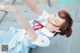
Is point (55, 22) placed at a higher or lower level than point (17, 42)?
higher

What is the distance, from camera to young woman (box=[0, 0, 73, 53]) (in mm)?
2100

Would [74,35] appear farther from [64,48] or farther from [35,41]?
[35,41]

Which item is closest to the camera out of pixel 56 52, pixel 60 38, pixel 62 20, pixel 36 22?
pixel 62 20

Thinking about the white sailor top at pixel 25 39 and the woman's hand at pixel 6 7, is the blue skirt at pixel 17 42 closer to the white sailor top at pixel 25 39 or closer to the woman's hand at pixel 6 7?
the white sailor top at pixel 25 39

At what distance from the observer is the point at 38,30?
2.32 metres

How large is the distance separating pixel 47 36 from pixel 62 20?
214 millimetres

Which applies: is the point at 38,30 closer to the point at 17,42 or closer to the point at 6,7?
the point at 17,42

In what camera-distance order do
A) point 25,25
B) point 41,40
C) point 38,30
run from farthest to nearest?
point 38,30 < point 41,40 < point 25,25

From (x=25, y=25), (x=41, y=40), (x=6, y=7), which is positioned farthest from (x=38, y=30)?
(x=6, y=7)

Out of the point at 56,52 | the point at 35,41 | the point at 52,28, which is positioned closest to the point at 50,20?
the point at 52,28

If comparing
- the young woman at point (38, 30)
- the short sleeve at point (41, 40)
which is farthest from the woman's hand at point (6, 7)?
the short sleeve at point (41, 40)

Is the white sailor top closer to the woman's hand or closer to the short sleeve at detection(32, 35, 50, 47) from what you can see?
the short sleeve at detection(32, 35, 50, 47)

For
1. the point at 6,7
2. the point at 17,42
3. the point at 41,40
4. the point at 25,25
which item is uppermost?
the point at 6,7

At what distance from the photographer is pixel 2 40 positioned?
247 centimetres
